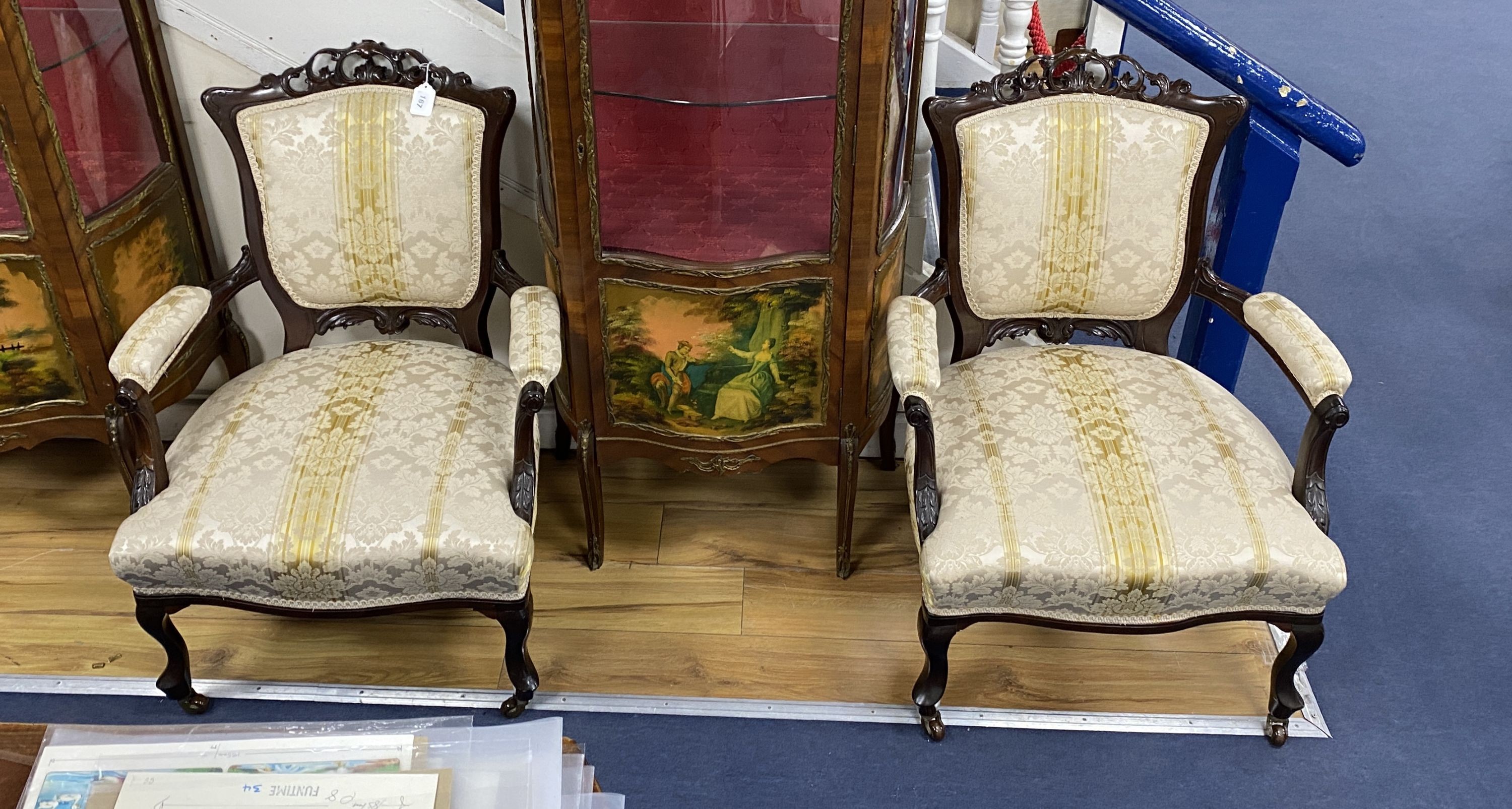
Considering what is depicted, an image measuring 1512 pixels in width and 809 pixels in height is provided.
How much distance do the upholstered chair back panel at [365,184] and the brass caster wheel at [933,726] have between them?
3.78 feet

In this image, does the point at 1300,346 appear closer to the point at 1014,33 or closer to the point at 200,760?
the point at 1014,33

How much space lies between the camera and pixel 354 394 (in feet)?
6.56

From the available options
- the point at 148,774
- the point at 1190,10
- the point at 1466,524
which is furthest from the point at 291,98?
the point at 1190,10

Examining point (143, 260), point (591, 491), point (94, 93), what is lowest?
point (591, 491)

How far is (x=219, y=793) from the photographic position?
1258 millimetres

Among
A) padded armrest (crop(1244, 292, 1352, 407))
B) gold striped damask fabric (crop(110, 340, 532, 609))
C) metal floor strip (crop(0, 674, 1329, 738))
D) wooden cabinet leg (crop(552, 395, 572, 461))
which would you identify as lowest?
metal floor strip (crop(0, 674, 1329, 738))

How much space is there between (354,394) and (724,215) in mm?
719

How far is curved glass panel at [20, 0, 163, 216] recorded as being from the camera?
1959 mm

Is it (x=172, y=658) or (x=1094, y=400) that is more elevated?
(x=1094, y=400)

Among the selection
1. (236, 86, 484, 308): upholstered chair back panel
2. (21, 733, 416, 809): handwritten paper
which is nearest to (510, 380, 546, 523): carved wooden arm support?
(236, 86, 484, 308): upholstered chair back panel

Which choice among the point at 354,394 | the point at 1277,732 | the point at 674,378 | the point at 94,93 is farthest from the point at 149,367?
the point at 1277,732

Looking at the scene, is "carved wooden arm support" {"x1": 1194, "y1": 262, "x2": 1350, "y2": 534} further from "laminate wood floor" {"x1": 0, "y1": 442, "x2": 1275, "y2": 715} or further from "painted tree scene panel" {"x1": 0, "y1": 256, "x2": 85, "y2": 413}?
"painted tree scene panel" {"x1": 0, "y1": 256, "x2": 85, "y2": 413}

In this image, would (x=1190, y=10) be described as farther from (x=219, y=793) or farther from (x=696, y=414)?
(x=219, y=793)

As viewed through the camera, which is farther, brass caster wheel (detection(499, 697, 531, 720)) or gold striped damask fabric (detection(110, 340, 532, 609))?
brass caster wheel (detection(499, 697, 531, 720))
